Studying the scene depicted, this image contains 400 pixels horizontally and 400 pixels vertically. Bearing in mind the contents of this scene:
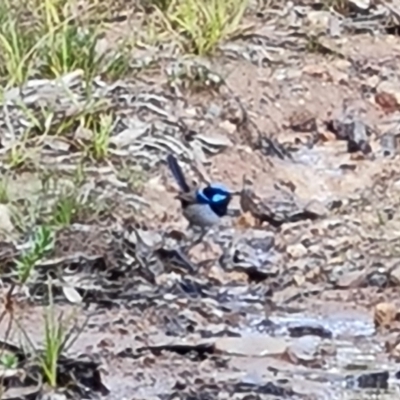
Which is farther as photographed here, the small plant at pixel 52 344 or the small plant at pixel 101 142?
the small plant at pixel 101 142

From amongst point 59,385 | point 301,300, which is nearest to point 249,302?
point 301,300

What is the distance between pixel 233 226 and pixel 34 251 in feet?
2.26

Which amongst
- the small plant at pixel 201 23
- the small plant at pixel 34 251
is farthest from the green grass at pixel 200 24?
the small plant at pixel 34 251

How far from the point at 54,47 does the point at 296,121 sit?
820mm

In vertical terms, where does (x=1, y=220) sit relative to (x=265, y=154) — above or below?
below

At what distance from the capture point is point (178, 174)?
14.0 ft

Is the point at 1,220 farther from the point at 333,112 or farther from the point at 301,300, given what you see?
the point at 333,112

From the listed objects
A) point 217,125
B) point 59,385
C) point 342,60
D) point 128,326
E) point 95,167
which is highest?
point 342,60

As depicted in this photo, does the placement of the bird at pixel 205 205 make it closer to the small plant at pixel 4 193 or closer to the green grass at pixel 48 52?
the small plant at pixel 4 193

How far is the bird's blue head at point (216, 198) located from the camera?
4.07 metres

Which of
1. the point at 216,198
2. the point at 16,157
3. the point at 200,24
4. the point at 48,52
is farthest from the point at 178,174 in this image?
the point at 200,24

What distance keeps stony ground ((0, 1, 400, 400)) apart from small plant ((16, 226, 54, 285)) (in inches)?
1.1

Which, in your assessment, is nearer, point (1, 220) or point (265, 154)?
point (1, 220)

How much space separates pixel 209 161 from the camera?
174 inches
